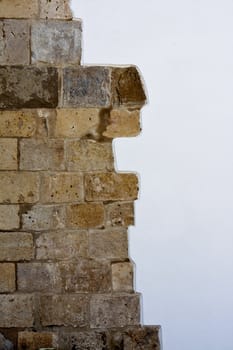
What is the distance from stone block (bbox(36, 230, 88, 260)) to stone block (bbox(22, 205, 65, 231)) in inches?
1.8

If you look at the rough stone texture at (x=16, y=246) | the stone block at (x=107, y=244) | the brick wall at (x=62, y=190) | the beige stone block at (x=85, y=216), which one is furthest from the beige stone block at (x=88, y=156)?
the rough stone texture at (x=16, y=246)

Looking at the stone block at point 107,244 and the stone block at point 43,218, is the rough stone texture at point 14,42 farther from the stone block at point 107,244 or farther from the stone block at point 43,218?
the stone block at point 107,244

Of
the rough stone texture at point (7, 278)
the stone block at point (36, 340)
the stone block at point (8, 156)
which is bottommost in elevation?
the stone block at point (36, 340)

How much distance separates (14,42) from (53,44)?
25 centimetres

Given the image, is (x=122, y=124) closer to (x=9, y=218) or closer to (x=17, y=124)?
(x=17, y=124)

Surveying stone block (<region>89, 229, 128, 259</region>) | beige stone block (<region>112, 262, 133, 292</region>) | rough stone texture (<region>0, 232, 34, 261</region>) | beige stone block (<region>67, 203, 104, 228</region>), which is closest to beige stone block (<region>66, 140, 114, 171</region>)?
beige stone block (<region>67, 203, 104, 228</region>)

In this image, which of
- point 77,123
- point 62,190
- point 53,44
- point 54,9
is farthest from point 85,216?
point 54,9

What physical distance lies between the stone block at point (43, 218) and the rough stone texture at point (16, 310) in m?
0.43

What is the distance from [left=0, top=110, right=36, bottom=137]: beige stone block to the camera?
3.18m

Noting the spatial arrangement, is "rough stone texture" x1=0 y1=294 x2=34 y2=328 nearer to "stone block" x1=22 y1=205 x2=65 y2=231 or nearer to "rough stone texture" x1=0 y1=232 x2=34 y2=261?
"rough stone texture" x1=0 y1=232 x2=34 y2=261

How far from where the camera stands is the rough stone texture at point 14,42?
3.24 metres

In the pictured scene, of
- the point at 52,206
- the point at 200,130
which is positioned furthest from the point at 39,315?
the point at 200,130

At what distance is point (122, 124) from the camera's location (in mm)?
3227

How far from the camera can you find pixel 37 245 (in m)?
3.14
